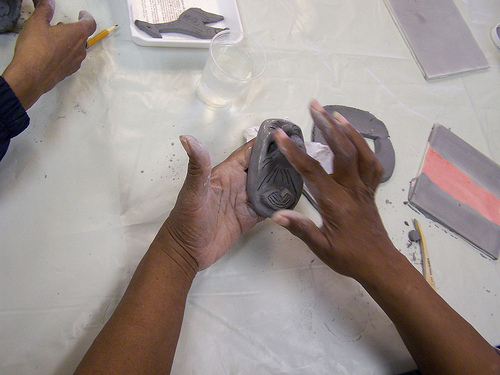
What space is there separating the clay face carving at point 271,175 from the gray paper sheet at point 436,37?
81 cm

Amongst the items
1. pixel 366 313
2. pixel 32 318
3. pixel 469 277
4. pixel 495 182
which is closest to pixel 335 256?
pixel 366 313

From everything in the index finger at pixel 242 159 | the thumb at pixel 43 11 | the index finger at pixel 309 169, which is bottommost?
the index finger at pixel 242 159

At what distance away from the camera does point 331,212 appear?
723 mm

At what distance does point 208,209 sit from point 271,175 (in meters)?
0.19

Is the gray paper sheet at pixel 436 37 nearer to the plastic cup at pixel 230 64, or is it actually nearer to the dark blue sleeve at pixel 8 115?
the plastic cup at pixel 230 64

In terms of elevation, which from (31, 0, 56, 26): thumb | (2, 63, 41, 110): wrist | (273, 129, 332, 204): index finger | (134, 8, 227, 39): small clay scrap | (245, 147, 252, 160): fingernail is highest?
(31, 0, 56, 26): thumb

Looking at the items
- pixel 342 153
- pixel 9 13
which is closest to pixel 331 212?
pixel 342 153

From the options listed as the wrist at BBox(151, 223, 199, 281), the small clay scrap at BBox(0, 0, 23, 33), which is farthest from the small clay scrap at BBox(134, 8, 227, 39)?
the wrist at BBox(151, 223, 199, 281)

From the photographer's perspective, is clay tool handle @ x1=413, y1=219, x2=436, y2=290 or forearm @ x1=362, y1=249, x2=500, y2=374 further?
clay tool handle @ x1=413, y1=219, x2=436, y2=290

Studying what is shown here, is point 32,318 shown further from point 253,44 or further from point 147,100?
point 253,44

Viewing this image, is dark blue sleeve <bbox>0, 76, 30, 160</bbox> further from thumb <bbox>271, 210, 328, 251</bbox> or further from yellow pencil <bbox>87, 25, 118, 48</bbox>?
thumb <bbox>271, 210, 328, 251</bbox>

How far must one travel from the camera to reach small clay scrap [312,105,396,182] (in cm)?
109

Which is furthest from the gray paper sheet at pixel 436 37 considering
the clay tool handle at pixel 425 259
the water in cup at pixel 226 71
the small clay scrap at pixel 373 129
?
the water in cup at pixel 226 71

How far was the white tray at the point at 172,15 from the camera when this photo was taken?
1.04 m
